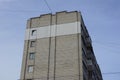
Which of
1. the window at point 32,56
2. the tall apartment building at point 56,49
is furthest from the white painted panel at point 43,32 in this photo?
the window at point 32,56

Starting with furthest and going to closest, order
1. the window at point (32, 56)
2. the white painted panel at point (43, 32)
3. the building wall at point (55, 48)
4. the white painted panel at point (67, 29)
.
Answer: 1. the white painted panel at point (43, 32)
2. the window at point (32, 56)
3. the white painted panel at point (67, 29)
4. the building wall at point (55, 48)

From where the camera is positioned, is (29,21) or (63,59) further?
(29,21)

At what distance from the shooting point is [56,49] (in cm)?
4016

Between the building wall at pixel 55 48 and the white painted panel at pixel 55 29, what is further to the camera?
the white painted panel at pixel 55 29

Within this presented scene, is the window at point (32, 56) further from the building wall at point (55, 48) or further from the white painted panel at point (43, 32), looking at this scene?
the white painted panel at point (43, 32)

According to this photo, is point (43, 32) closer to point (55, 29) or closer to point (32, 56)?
point (55, 29)

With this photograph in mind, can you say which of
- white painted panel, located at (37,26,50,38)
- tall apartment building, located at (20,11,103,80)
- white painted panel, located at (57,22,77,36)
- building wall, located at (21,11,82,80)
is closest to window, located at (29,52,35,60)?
tall apartment building, located at (20,11,103,80)

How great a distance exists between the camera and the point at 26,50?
42.2 meters

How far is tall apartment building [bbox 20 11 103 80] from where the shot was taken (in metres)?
37.8

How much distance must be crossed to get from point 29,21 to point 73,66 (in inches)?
528

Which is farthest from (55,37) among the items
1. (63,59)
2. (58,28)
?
(63,59)

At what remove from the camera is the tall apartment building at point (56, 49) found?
37.8 metres

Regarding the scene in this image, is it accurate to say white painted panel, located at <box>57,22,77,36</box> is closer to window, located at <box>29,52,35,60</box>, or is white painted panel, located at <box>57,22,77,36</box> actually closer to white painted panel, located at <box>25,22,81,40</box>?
white painted panel, located at <box>25,22,81,40</box>

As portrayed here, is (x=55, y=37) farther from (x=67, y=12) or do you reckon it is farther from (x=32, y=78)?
(x=32, y=78)
